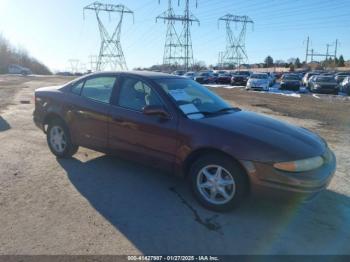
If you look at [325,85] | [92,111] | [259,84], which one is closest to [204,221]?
[92,111]

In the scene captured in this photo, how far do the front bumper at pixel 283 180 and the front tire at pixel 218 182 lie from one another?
148 millimetres

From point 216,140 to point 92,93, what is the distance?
2516 millimetres

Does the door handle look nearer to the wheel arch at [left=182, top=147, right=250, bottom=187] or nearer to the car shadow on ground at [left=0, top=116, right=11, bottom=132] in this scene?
the wheel arch at [left=182, top=147, right=250, bottom=187]

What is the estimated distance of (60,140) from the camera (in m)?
6.48

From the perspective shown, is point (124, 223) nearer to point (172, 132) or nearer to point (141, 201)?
point (141, 201)

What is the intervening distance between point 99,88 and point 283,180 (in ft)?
10.6

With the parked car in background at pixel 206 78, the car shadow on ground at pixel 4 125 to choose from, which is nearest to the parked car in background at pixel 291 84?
the parked car in background at pixel 206 78

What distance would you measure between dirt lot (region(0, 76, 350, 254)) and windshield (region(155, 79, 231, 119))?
3.66ft

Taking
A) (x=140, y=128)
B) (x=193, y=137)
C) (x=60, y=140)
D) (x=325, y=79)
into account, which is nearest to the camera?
(x=193, y=137)

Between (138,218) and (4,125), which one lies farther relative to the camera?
(4,125)

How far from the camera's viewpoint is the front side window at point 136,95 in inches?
200

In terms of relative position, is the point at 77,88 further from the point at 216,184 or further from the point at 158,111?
the point at 216,184

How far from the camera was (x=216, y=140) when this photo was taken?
14.1ft

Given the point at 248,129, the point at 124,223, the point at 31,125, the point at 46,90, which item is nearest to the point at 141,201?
the point at 124,223
